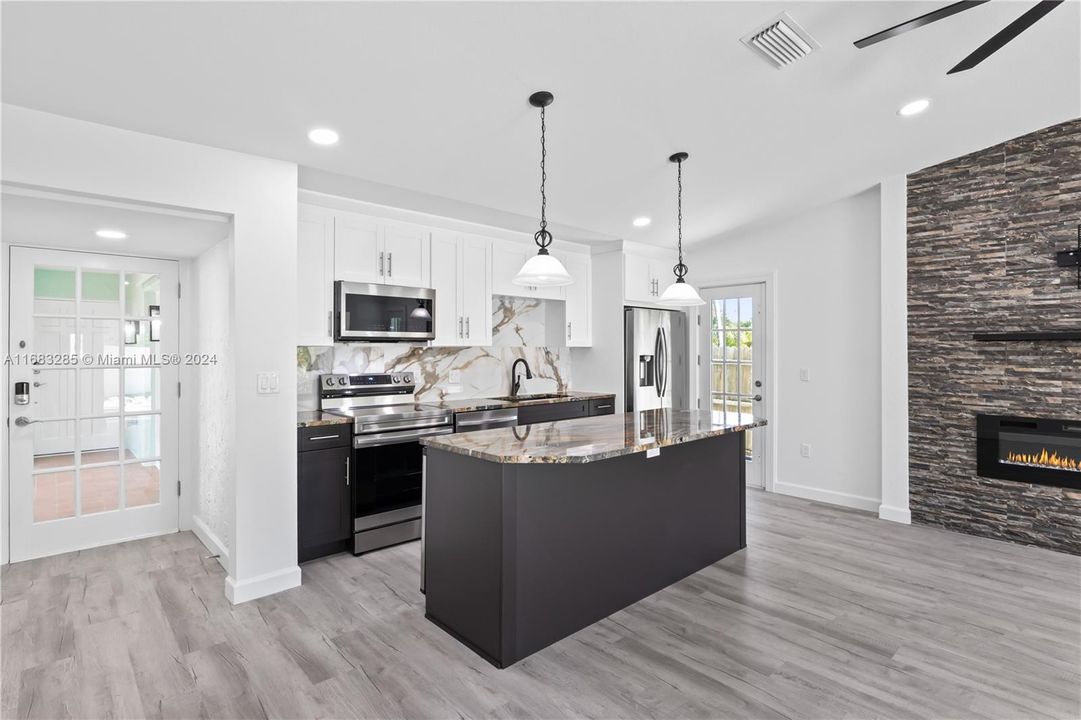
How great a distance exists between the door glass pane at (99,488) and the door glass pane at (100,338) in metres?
0.75

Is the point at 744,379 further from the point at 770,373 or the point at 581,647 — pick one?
the point at 581,647

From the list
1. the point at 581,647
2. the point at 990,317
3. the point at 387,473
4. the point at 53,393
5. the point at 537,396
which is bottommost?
the point at 581,647

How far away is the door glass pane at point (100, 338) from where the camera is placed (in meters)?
3.75

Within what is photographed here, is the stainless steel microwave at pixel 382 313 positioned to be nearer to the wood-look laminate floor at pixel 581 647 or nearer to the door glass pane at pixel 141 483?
the wood-look laminate floor at pixel 581 647

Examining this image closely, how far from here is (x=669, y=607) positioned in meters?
2.90

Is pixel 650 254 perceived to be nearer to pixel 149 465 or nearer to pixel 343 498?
pixel 343 498

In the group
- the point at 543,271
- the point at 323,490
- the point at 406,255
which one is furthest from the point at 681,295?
the point at 323,490

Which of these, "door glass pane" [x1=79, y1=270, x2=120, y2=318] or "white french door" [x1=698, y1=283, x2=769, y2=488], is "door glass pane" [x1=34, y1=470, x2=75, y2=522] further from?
"white french door" [x1=698, y1=283, x2=769, y2=488]

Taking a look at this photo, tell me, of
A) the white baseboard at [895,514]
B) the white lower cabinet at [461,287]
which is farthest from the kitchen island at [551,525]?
the white baseboard at [895,514]

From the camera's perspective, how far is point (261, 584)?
3027 millimetres

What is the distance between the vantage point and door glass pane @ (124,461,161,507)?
12.9 ft

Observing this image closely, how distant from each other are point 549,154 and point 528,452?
1.99m

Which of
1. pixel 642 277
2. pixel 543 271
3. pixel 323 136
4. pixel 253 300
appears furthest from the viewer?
pixel 642 277

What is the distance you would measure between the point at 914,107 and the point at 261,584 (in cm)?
463
